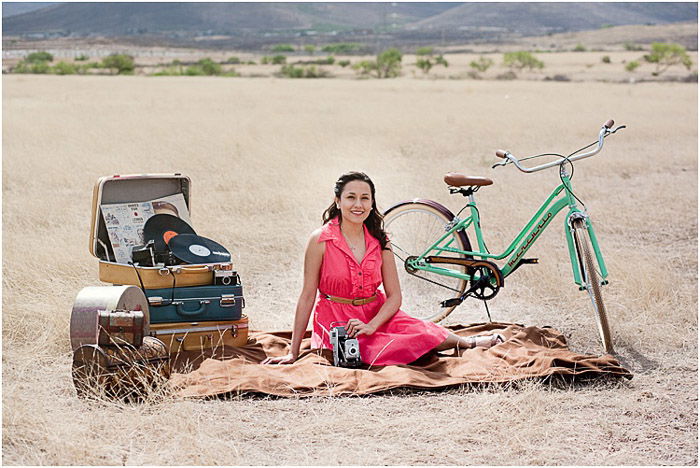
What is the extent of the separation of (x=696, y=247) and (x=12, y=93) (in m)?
23.6

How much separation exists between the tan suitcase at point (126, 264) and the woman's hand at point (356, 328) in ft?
3.11

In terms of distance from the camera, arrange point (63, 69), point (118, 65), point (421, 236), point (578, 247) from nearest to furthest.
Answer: point (578, 247) < point (421, 236) < point (63, 69) < point (118, 65)

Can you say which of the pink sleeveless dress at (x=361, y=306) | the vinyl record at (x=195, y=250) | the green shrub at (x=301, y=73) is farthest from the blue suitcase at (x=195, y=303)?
the green shrub at (x=301, y=73)

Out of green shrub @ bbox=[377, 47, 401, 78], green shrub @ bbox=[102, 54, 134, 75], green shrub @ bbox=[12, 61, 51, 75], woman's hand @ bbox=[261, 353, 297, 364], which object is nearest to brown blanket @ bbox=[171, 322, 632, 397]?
woman's hand @ bbox=[261, 353, 297, 364]

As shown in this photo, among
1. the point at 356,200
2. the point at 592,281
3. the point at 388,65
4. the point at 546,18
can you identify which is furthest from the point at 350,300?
the point at 546,18

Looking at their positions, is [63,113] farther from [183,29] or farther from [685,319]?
[183,29]

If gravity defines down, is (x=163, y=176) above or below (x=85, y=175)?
above

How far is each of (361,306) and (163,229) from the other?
57.2 inches

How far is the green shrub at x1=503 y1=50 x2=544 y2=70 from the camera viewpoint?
57.2 metres

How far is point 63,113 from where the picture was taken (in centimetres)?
1948

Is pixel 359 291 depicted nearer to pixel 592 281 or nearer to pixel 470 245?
pixel 470 245

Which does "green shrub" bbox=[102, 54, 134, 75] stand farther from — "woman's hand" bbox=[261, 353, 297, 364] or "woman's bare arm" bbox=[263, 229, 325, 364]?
"woman's hand" bbox=[261, 353, 297, 364]

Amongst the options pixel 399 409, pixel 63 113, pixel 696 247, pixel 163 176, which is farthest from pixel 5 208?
pixel 63 113

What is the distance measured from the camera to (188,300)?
5.06 metres
